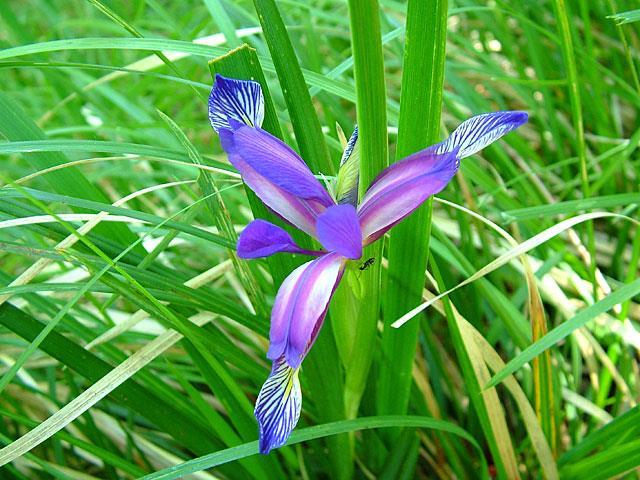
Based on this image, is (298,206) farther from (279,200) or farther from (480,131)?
(480,131)

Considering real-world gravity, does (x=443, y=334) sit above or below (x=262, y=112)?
below

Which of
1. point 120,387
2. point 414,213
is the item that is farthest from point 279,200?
point 120,387

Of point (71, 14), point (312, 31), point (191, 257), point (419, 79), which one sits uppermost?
point (71, 14)

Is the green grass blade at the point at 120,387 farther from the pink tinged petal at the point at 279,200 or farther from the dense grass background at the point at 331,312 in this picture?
the pink tinged petal at the point at 279,200

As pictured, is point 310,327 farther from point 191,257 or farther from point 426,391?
point 191,257

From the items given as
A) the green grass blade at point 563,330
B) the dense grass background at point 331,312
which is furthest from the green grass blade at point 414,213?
the green grass blade at point 563,330

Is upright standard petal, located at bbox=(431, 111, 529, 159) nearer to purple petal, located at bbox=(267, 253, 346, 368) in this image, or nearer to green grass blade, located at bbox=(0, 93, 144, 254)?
purple petal, located at bbox=(267, 253, 346, 368)

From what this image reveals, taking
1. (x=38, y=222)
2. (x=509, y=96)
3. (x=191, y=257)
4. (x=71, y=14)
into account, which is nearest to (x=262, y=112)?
(x=38, y=222)

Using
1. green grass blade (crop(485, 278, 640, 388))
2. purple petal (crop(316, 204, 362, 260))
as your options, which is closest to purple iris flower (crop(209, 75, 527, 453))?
purple petal (crop(316, 204, 362, 260))
